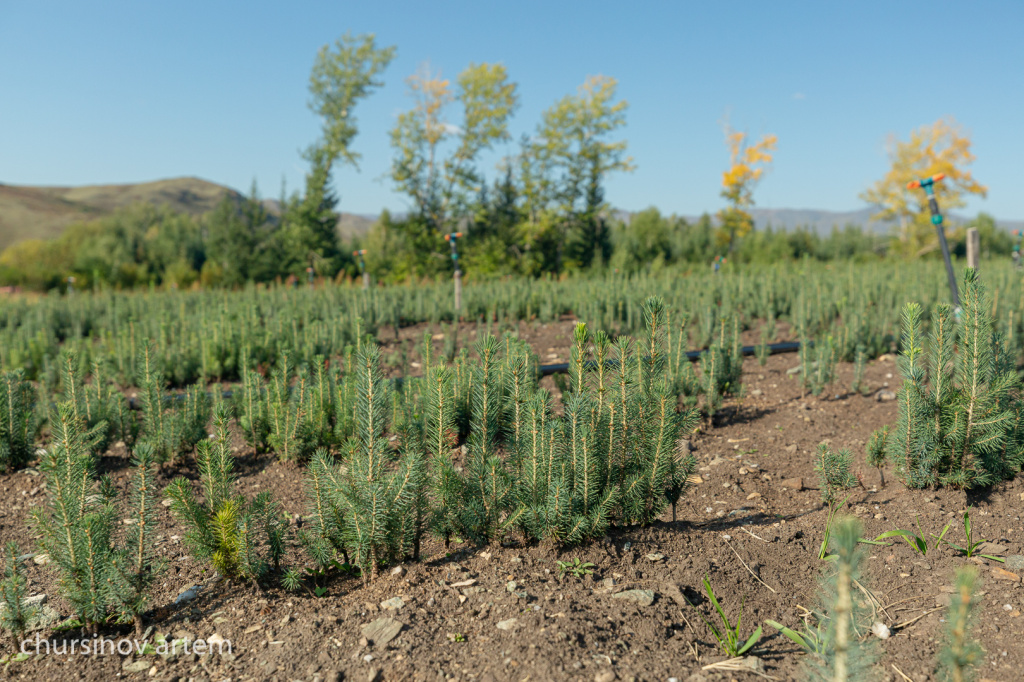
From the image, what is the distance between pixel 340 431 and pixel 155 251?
3484cm

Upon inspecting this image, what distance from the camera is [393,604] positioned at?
2393 millimetres

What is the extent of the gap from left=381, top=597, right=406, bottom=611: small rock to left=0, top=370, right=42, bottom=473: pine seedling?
3313 millimetres

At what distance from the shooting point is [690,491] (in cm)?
382

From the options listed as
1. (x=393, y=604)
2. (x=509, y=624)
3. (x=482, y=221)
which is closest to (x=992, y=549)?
(x=509, y=624)

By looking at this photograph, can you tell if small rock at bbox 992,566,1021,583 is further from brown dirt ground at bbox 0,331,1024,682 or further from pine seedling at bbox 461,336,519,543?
pine seedling at bbox 461,336,519,543

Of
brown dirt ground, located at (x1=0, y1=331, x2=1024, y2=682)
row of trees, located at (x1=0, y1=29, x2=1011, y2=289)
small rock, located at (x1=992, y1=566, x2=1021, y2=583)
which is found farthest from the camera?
row of trees, located at (x1=0, y1=29, x2=1011, y2=289)

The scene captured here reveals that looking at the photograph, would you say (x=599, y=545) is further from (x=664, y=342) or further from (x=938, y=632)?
(x=664, y=342)

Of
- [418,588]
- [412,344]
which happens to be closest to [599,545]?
[418,588]

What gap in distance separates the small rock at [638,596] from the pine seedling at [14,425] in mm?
4091

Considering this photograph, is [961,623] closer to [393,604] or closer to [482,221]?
[393,604]

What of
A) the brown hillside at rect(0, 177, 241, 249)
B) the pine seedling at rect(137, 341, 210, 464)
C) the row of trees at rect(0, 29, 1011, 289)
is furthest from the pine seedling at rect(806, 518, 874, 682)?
the brown hillside at rect(0, 177, 241, 249)

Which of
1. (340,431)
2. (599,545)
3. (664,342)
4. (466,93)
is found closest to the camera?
(599,545)

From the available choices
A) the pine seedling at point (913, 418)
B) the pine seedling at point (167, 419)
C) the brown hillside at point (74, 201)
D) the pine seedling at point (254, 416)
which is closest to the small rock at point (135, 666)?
the pine seedling at point (167, 419)

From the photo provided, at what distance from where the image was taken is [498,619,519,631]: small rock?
2219 millimetres
